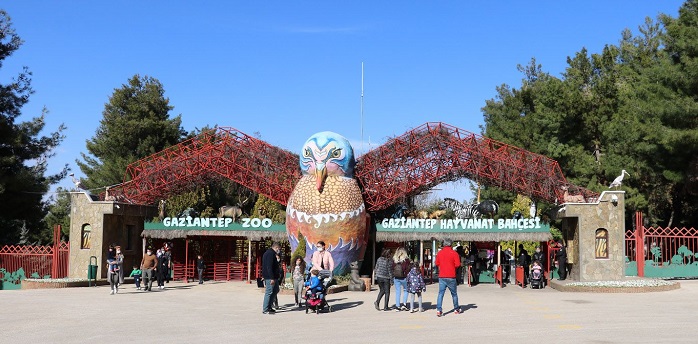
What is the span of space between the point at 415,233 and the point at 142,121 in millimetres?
27672

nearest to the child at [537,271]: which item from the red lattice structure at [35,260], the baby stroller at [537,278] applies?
the baby stroller at [537,278]

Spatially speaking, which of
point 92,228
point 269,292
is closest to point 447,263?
point 269,292

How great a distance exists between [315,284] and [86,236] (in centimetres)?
1606

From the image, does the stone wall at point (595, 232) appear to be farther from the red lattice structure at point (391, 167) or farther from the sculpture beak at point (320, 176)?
the sculpture beak at point (320, 176)

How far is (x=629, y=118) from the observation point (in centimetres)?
3688

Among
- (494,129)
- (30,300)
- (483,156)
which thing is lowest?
(30,300)

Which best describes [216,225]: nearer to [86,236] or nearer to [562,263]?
[86,236]

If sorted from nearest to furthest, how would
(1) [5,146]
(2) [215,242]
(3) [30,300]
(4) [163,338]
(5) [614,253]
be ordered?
(4) [163,338], (3) [30,300], (5) [614,253], (2) [215,242], (1) [5,146]

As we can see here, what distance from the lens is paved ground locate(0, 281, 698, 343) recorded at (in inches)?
508

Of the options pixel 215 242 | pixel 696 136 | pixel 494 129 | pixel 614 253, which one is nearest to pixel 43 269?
pixel 215 242

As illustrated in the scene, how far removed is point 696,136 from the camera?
2916cm

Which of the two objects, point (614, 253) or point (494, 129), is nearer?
point (614, 253)

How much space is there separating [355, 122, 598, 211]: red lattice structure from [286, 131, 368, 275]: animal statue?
1.20m

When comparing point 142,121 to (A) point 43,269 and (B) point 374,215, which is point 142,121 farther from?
(B) point 374,215
